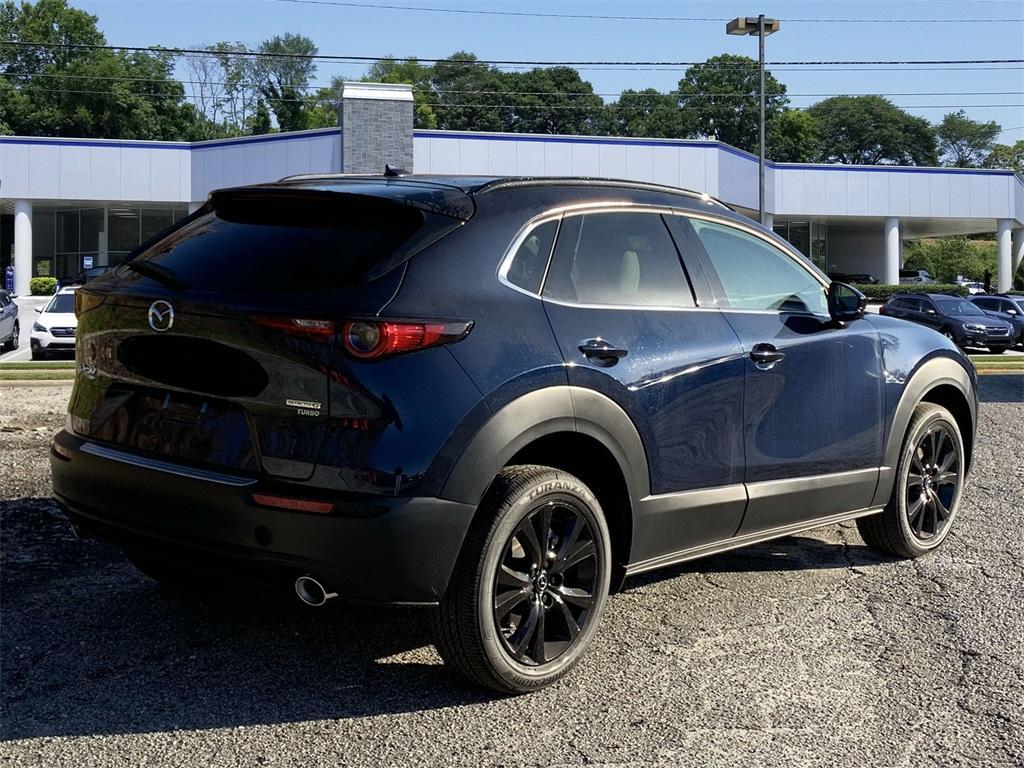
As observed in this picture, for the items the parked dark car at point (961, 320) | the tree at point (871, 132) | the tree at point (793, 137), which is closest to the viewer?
the parked dark car at point (961, 320)

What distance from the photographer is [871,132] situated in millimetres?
A: 119500

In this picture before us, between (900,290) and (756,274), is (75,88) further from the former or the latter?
(756,274)

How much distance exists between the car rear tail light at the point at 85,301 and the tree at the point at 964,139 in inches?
5695

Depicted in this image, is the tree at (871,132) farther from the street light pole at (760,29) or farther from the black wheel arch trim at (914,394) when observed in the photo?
the black wheel arch trim at (914,394)

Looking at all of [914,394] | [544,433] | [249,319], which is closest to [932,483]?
[914,394]

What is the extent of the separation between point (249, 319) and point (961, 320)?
2815 cm

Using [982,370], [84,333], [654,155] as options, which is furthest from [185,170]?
[84,333]

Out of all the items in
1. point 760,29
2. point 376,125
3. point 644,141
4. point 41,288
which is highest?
point 760,29

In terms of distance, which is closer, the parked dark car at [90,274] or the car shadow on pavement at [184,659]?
the car shadow on pavement at [184,659]

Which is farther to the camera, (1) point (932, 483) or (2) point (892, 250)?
(2) point (892, 250)

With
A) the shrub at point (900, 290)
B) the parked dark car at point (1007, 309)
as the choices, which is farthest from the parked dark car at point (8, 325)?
the shrub at point (900, 290)

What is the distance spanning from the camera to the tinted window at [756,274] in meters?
4.78

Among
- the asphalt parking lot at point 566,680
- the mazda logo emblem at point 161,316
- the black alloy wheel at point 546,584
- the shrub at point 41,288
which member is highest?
the shrub at point 41,288

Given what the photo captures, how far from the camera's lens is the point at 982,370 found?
57.7 feet
